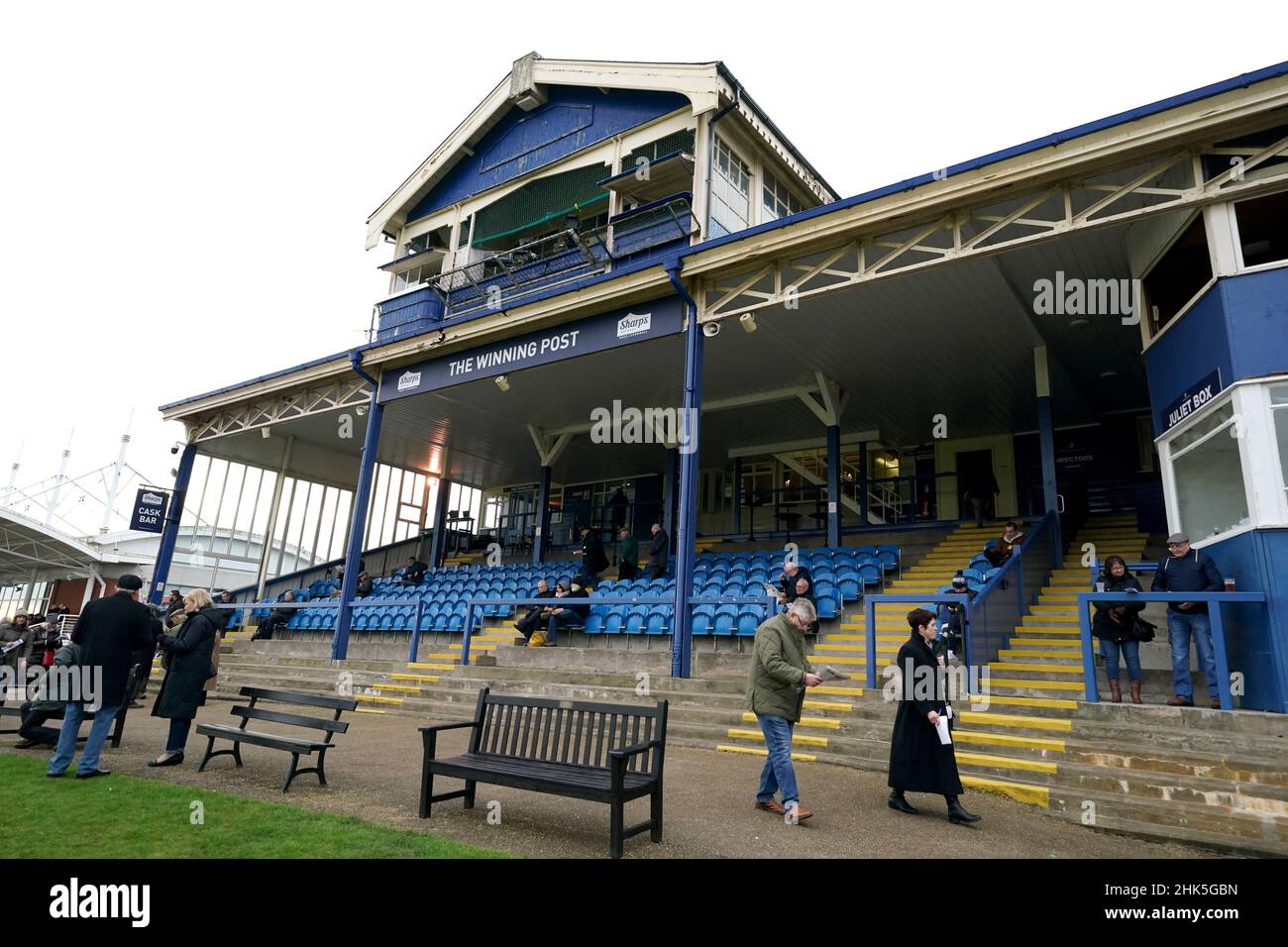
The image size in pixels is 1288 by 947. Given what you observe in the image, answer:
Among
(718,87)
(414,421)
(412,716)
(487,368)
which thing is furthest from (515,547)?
(718,87)

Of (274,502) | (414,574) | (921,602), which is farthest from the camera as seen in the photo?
(274,502)

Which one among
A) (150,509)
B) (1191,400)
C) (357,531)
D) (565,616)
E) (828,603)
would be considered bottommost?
(565,616)

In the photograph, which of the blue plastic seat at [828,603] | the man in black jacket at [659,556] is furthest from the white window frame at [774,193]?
the blue plastic seat at [828,603]

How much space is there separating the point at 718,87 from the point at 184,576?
28.5m

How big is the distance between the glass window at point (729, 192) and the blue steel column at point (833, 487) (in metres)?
4.52

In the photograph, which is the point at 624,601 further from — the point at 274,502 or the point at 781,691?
the point at 274,502

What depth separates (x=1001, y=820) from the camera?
18.6 feet

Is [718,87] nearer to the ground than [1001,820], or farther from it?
farther from it

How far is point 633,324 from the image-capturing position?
12008mm

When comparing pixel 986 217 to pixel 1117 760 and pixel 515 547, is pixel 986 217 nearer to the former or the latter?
pixel 1117 760

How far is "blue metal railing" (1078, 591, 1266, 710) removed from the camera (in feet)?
20.6

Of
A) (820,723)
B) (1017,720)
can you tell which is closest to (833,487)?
(820,723)

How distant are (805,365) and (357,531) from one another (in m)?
9.84

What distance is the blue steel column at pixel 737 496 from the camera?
18.5 meters
